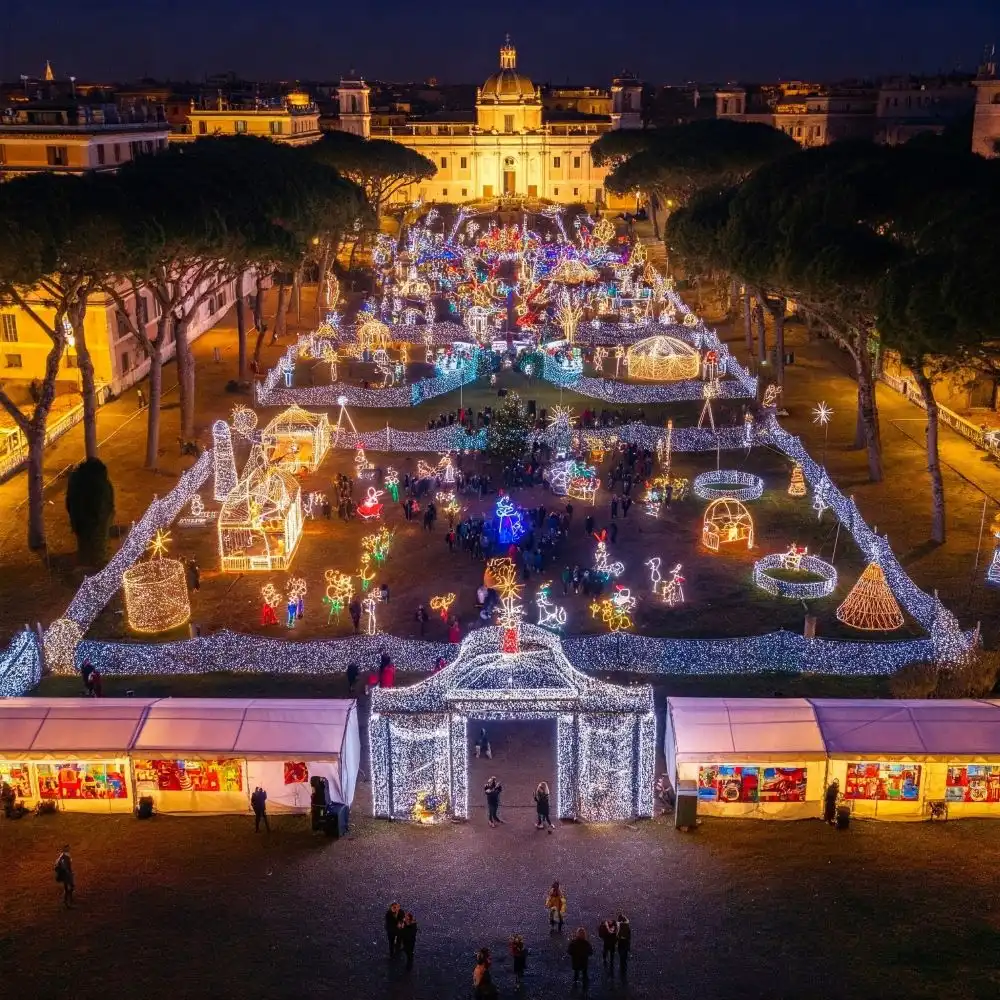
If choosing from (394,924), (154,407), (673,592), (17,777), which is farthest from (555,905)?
(154,407)

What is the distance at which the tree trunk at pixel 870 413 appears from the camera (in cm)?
3576

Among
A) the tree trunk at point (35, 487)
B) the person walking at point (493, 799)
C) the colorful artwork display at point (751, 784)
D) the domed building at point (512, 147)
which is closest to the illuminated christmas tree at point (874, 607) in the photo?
the colorful artwork display at point (751, 784)

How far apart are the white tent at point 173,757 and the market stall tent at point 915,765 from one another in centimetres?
883

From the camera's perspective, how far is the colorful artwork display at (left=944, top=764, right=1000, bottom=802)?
19.2 meters

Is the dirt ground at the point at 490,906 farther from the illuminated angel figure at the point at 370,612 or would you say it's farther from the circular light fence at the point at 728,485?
the circular light fence at the point at 728,485

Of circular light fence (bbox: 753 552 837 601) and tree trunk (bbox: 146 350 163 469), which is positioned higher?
tree trunk (bbox: 146 350 163 469)

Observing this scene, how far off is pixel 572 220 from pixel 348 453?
70347 mm

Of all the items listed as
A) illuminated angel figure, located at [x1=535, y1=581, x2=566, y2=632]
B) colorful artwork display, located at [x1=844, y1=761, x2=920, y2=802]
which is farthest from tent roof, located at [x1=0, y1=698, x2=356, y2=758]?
colorful artwork display, located at [x1=844, y1=761, x2=920, y2=802]

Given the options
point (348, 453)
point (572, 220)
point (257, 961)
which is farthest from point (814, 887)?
point (572, 220)

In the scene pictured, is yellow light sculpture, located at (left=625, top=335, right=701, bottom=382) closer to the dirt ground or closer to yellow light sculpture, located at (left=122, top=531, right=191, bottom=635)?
yellow light sculpture, located at (left=122, top=531, right=191, bottom=635)

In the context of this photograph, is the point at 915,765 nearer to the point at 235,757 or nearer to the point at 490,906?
the point at 490,906

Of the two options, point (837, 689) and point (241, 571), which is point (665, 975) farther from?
point (241, 571)

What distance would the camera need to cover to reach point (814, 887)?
17688 millimetres

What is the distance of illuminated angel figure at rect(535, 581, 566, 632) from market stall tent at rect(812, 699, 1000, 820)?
28.7 ft
